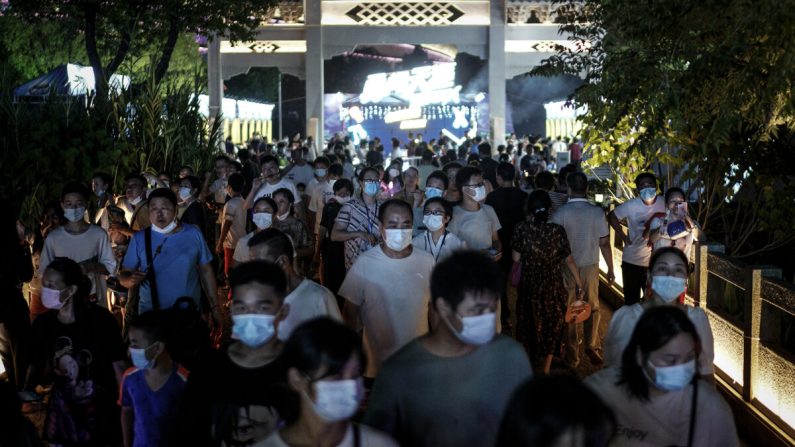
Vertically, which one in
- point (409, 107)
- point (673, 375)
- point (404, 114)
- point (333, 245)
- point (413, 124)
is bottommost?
point (333, 245)

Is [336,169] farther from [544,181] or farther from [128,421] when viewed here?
[128,421]

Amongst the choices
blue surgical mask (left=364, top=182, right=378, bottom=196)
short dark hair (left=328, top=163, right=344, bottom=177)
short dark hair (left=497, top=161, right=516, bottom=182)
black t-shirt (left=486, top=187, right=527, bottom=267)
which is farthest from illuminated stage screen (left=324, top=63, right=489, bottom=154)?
blue surgical mask (left=364, top=182, right=378, bottom=196)

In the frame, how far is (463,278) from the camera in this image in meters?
4.57

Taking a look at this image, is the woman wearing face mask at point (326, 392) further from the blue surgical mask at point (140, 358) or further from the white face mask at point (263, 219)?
the white face mask at point (263, 219)

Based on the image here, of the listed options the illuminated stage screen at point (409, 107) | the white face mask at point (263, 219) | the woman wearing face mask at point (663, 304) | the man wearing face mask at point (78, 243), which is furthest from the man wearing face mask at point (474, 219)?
the illuminated stage screen at point (409, 107)

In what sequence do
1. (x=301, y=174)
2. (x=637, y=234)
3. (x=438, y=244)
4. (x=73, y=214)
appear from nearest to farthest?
(x=438, y=244)
(x=73, y=214)
(x=637, y=234)
(x=301, y=174)

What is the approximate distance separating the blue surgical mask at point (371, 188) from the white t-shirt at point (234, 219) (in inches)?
78.5

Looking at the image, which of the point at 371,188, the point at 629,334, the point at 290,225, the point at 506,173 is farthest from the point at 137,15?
the point at 629,334

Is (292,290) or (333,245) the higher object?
(292,290)

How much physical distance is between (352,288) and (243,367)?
222 cm

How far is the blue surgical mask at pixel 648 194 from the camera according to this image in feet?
38.6

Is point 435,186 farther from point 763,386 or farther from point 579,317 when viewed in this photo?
point 763,386

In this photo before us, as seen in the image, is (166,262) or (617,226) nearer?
(166,262)

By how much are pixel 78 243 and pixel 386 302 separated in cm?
318
